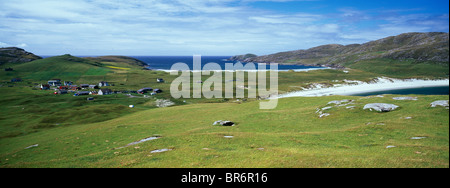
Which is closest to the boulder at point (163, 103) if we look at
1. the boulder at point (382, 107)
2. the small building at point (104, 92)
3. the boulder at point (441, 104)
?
the small building at point (104, 92)

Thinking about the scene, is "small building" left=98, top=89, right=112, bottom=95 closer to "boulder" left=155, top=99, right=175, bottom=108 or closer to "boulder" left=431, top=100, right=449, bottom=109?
"boulder" left=155, top=99, right=175, bottom=108

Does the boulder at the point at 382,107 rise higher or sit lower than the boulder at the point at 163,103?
higher

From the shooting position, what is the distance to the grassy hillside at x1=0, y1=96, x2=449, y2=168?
20.4m

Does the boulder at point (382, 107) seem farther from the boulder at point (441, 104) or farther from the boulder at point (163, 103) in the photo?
the boulder at point (163, 103)

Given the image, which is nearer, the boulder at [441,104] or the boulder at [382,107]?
the boulder at [441,104]

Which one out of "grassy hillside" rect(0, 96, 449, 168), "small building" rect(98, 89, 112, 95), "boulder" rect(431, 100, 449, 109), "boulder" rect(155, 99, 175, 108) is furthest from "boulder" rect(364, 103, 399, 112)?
"small building" rect(98, 89, 112, 95)

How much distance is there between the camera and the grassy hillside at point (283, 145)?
803 inches

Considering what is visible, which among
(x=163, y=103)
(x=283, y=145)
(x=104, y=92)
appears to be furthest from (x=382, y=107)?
(x=104, y=92)

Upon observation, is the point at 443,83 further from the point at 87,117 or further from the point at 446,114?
the point at 87,117

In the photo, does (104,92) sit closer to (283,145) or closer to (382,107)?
(283,145)

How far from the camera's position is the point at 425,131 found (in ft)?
101

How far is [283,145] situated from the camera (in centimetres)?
2730
